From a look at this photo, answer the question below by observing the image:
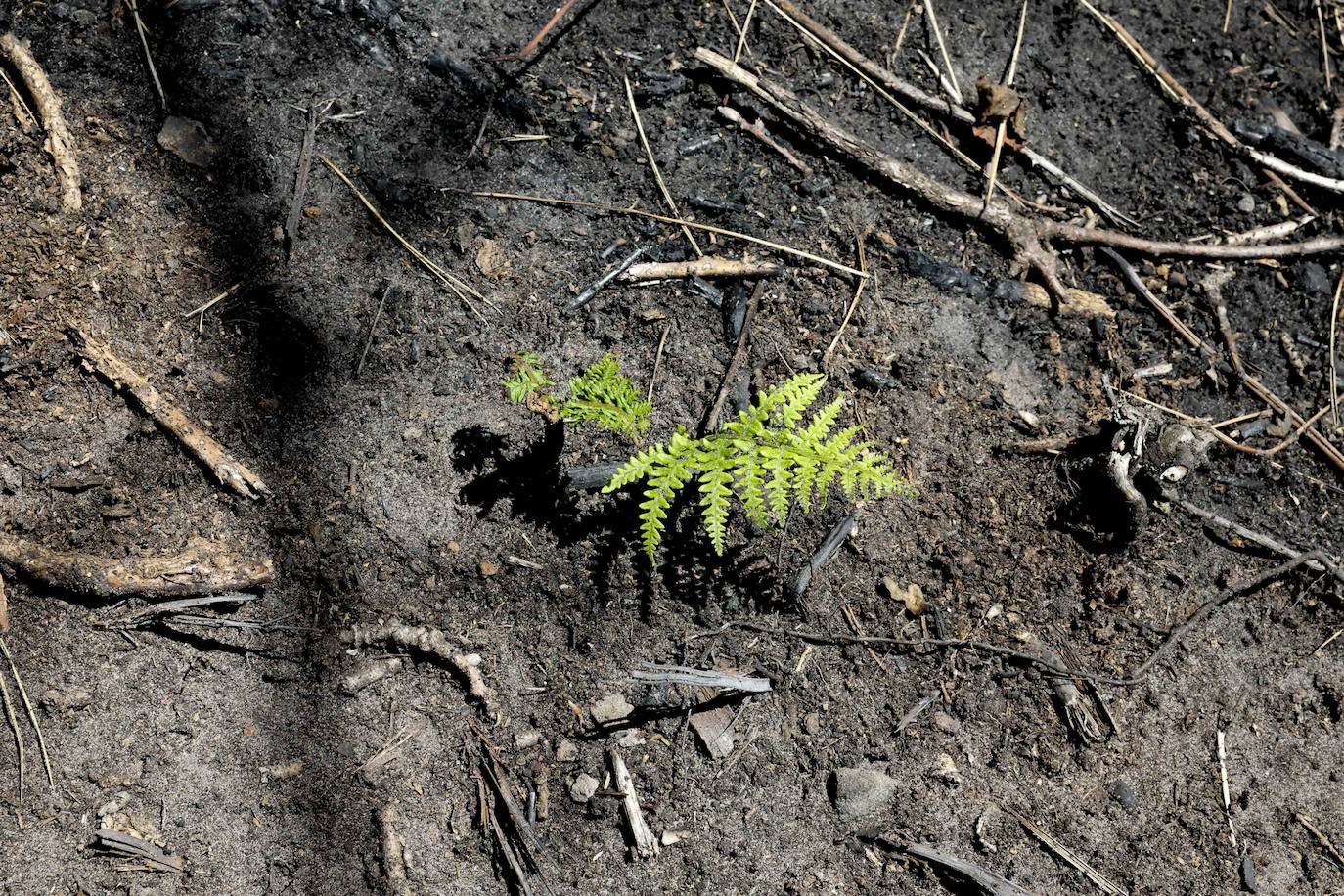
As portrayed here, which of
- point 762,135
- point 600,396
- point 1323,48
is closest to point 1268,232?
point 1323,48

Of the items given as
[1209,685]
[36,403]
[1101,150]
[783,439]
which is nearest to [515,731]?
[783,439]

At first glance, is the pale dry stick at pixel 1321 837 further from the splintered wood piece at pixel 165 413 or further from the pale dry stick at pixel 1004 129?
the splintered wood piece at pixel 165 413

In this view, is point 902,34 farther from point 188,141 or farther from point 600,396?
point 188,141

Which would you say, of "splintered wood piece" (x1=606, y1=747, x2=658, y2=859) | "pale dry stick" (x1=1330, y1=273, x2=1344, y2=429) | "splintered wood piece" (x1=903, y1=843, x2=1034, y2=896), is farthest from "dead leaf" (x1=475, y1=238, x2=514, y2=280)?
"pale dry stick" (x1=1330, y1=273, x2=1344, y2=429)

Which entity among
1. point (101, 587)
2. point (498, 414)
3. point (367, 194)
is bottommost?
point (101, 587)

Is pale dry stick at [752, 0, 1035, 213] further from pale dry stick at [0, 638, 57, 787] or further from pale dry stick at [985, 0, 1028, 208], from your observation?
pale dry stick at [0, 638, 57, 787]

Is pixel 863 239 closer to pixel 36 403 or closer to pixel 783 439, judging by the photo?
pixel 783 439
